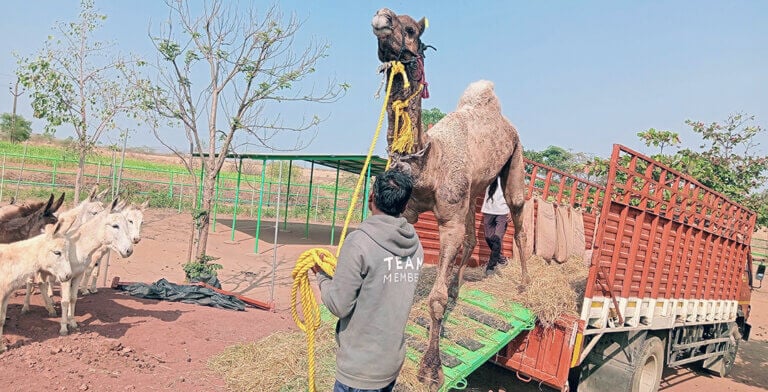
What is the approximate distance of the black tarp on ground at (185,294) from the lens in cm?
829

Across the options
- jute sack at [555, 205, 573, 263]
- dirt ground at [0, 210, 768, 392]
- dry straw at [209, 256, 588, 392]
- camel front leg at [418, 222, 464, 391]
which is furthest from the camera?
jute sack at [555, 205, 573, 263]

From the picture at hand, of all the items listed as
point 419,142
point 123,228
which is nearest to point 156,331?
point 123,228

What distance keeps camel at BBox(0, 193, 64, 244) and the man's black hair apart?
226 inches

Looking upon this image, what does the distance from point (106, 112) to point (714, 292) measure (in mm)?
11704

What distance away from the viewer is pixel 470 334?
5.26 metres

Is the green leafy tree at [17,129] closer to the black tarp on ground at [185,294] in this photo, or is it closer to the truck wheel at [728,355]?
the black tarp on ground at [185,294]

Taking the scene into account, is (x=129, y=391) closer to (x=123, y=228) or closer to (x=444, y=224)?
(x=123, y=228)

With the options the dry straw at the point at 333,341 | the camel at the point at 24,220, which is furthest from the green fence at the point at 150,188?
the dry straw at the point at 333,341

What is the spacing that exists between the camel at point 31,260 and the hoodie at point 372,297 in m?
4.08

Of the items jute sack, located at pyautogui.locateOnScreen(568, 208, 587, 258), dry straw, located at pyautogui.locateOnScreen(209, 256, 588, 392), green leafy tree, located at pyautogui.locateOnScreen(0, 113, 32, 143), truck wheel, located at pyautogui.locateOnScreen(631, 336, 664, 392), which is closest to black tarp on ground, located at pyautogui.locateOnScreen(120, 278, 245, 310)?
dry straw, located at pyautogui.locateOnScreen(209, 256, 588, 392)

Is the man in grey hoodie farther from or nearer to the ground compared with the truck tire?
farther from the ground

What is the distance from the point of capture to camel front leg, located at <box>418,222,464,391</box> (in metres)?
4.49

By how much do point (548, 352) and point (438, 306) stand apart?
65.0 inches

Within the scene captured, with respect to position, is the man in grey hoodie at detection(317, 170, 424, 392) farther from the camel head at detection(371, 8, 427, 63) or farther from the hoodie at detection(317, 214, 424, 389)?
the camel head at detection(371, 8, 427, 63)
